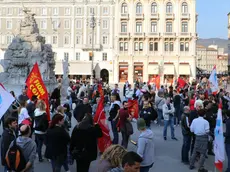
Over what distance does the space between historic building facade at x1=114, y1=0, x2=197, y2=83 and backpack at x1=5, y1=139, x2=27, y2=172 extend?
159ft

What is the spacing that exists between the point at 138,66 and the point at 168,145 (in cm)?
4304

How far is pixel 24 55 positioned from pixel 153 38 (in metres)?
34.6

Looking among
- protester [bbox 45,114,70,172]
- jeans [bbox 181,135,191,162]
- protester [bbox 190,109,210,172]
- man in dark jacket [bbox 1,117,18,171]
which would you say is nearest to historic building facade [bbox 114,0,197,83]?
jeans [bbox 181,135,191,162]

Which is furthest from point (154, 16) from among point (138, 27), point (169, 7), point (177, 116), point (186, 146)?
point (186, 146)

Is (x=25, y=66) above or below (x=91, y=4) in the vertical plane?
below

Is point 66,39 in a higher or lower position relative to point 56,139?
higher

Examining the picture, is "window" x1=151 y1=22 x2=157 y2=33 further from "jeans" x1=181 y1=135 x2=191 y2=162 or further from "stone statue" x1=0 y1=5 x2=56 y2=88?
"jeans" x1=181 y1=135 x2=191 y2=162

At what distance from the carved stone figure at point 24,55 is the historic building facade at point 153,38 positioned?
1264 inches

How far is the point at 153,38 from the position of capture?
177 feet

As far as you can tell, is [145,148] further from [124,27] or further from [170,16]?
[170,16]

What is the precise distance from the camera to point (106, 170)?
4.31 metres

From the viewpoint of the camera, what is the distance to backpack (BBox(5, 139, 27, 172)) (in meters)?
5.39

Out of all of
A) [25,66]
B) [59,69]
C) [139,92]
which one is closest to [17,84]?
[25,66]

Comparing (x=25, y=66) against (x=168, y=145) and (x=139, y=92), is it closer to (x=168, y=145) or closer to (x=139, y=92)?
(x=139, y=92)
